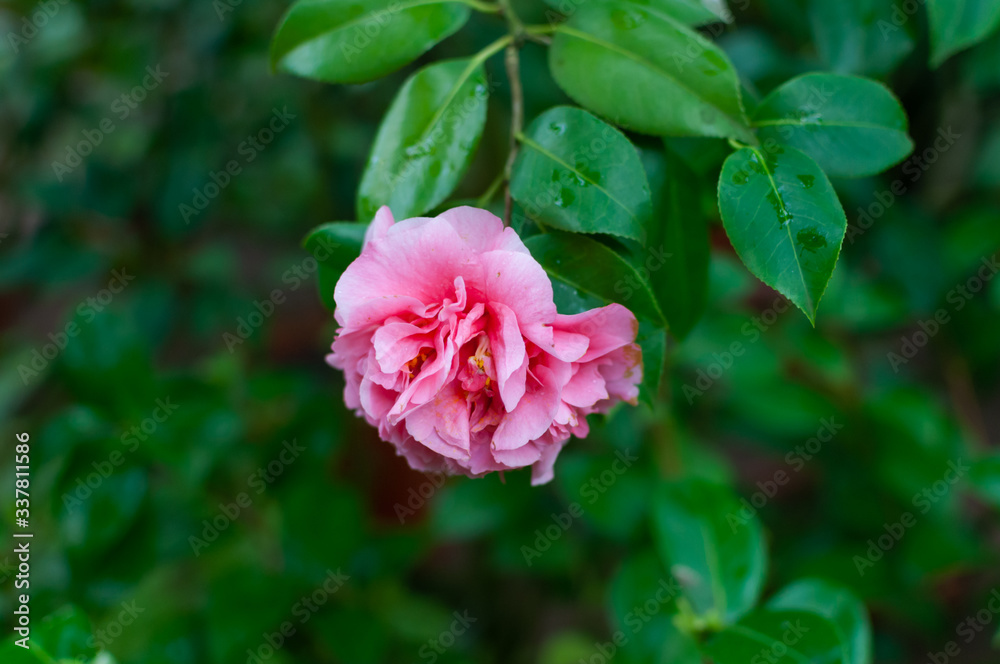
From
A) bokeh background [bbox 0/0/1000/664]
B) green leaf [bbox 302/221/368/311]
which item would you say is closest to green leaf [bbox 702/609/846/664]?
bokeh background [bbox 0/0/1000/664]

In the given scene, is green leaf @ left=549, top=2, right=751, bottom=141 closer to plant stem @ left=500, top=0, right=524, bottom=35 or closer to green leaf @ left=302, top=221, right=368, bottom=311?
plant stem @ left=500, top=0, right=524, bottom=35

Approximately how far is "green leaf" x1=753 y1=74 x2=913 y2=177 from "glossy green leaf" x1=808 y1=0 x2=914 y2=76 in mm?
183

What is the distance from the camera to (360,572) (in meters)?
1.28

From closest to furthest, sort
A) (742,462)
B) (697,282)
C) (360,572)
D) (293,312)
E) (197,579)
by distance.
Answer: (697,282)
(360,572)
(197,579)
(742,462)
(293,312)

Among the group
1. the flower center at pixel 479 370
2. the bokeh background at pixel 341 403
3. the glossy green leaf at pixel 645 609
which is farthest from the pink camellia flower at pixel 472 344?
the glossy green leaf at pixel 645 609

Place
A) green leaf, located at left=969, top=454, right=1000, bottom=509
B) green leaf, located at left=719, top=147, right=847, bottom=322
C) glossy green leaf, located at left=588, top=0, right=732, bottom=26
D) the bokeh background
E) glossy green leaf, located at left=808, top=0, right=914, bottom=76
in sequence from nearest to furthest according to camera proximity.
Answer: green leaf, located at left=719, top=147, right=847, bottom=322
glossy green leaf, located at left=588, top=0, right=732, bottom=26
glossy green leaf, located at left=808, top=0, right=914, bottom=76
green leaf, located at left=969, top=454, right=1000, bottom=509
the bokeh background

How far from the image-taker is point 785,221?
0.48 meters

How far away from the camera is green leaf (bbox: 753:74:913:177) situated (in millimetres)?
558

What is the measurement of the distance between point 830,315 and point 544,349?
98cm

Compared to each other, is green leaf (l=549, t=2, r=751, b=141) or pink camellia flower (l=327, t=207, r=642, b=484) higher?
green leaf (l=549, t=2, r=751, b=141)

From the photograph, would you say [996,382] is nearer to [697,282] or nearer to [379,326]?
[697,282]

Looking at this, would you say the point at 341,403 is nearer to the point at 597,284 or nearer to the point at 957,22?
the point at 597,284

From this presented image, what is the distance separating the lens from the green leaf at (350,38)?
60cm

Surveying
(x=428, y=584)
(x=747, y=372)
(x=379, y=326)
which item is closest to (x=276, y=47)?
(x=379, y=326)
